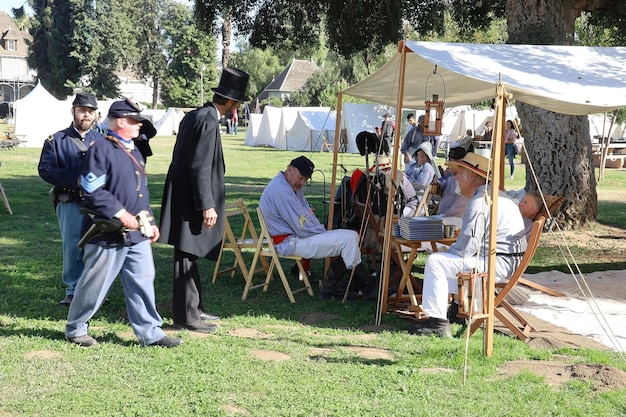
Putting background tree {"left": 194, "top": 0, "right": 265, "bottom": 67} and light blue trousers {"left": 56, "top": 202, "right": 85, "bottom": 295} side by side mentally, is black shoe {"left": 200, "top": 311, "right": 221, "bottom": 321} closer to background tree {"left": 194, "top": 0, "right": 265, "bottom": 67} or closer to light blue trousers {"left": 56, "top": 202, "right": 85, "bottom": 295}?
light blue trousers {"left": 56, "top": 202, "right": 85, "bottom": 295}

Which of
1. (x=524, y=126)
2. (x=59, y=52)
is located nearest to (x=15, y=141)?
(x=524, y=126)

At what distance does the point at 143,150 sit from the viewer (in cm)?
642

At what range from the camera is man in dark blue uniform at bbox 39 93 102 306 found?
6.12 metres

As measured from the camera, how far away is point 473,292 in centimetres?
535

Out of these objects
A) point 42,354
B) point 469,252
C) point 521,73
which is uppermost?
point 521,73

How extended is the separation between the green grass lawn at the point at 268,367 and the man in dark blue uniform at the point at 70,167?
0.58 meters

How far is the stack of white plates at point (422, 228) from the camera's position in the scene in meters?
6.34

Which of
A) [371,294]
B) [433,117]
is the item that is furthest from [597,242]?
[371,294]

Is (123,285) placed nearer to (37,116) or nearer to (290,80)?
(37,116)

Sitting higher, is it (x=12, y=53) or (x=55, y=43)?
(x=12, y=53)

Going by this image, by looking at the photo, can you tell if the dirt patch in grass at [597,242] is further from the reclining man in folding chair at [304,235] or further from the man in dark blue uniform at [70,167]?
the man in dark blue uniform at [70,167]

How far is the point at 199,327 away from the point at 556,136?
7.15m

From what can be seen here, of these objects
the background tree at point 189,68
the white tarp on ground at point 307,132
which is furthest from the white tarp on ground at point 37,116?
the background tree at point 189,68

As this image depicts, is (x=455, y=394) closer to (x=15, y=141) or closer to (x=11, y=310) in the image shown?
(x=11, y=310)
